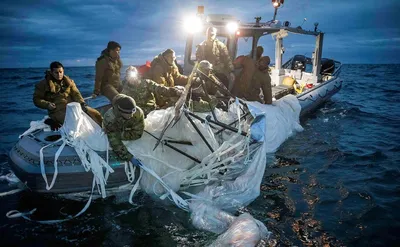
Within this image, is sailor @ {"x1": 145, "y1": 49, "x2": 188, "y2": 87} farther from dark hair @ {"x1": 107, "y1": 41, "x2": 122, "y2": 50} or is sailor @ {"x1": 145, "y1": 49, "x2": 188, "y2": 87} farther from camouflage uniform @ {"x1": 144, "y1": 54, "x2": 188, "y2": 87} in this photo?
dark hair @ {"x1": 107, "y1": 41, "x2": 122, "y2": 50}

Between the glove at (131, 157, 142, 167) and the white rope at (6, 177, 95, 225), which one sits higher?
the glove at (131, 157, 142, 167)

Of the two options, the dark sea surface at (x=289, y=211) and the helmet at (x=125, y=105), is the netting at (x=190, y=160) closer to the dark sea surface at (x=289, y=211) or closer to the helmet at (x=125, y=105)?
the dark sea surface at (x=289, y=211)

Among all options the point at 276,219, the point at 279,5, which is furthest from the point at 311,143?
→ the point at 279,5

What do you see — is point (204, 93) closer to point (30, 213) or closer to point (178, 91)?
point (178, 91)

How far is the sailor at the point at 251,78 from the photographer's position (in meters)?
7.29

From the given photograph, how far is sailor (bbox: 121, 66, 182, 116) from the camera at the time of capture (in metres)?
5.02

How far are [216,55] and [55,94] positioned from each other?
4.13 metres

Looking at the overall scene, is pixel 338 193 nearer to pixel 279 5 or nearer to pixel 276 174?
pixel 276 174

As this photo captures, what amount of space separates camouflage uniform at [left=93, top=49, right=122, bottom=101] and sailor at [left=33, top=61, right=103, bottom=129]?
612 mm

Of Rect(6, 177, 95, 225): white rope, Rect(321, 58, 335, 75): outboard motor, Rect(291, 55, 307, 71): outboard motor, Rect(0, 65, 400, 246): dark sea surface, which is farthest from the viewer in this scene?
Rect(321, 58, 335, 75): outboard motor

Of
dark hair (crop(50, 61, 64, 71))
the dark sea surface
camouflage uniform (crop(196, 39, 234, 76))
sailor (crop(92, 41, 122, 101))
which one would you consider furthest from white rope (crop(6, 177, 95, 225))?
camouflage uniform (crop(196, 39, 234, 76))

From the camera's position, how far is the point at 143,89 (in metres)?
5.21

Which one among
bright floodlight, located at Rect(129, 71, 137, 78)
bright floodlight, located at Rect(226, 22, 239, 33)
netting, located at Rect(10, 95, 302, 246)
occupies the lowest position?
netting, located at Rect(10, 95, 302, 246)

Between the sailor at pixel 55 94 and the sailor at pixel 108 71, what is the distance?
0.59 m
